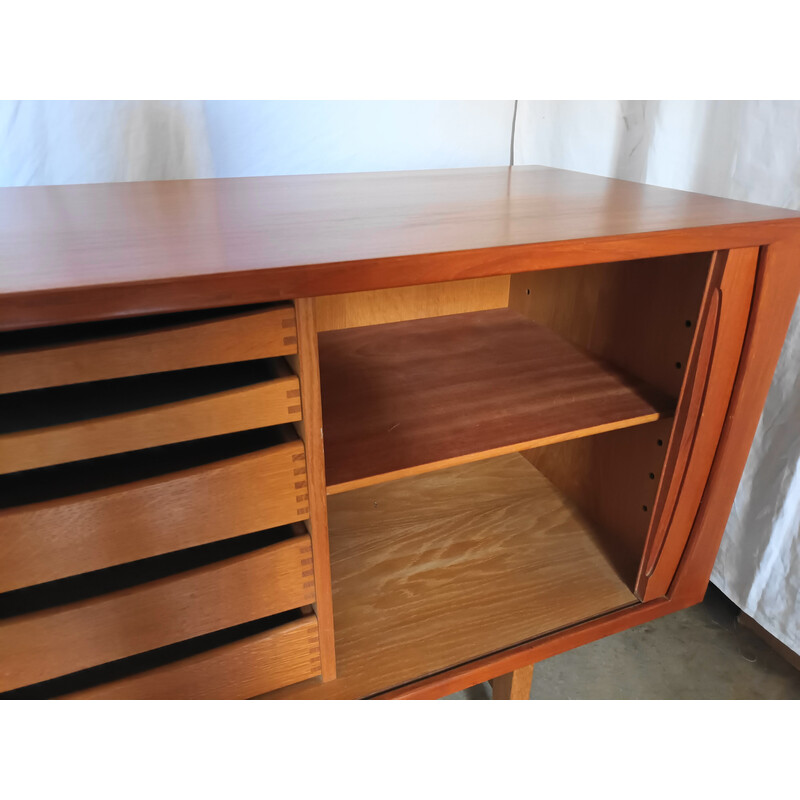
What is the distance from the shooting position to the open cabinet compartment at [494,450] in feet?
2.44

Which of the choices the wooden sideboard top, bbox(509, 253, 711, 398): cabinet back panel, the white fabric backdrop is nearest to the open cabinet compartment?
bbox(509, 253, 711, 398): cabinet back panel

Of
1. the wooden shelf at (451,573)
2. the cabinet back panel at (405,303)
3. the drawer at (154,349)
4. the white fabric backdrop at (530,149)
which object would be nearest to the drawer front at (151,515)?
the drawer at (154,349)

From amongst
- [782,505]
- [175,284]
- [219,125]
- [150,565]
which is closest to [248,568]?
[150,565]

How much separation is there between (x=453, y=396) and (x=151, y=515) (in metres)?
0.39

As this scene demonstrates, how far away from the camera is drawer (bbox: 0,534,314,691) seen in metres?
0.57

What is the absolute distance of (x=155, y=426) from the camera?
52 centimetres

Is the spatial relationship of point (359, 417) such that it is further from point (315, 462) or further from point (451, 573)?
point (451, 573)

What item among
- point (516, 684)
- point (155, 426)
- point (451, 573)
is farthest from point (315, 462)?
point (516, 684)

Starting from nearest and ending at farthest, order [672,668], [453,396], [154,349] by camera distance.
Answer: [154,349] < [453,396] < [672,668]

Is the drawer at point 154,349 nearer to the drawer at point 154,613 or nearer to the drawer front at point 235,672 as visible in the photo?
the drawer at point 154,613

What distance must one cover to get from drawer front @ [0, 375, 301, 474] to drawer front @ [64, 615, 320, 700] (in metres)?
0.25

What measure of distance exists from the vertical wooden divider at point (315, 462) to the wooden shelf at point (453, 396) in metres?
0.03

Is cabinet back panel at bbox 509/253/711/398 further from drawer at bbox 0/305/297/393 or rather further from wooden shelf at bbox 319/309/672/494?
drawer at bbox 0/305/297/393
